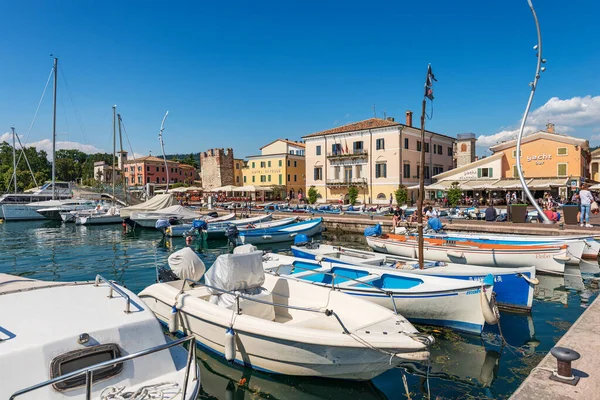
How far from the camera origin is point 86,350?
170 inches

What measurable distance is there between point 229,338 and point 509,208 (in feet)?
75.1

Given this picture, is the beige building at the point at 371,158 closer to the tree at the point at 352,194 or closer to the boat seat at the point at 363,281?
the tree at the point at 352,194

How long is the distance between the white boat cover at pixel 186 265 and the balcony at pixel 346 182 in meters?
40.2

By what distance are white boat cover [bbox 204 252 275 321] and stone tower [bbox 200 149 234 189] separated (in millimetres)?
60628

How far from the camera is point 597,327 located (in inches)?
254

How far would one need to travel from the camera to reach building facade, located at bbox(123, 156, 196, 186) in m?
94.2

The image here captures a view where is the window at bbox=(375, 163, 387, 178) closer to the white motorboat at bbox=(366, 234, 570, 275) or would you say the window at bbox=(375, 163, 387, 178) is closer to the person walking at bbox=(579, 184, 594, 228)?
the person walking at bbox=(579, 184, 594, 228)

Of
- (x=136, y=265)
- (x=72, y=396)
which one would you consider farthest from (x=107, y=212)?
(x=72, y=396)

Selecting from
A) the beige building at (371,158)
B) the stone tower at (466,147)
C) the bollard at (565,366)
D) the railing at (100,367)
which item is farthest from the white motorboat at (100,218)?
the stone tower at (466,147)

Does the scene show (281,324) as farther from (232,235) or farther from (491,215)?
(491,215)

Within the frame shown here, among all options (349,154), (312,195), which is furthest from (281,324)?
(312,195)

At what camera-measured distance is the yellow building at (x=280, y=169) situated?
60250 mm

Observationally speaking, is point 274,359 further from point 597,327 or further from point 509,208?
point 509,208

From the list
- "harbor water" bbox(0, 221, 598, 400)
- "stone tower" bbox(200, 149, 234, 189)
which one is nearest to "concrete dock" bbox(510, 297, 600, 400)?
"harbor water" bbox(0, 221, 598, 400)
